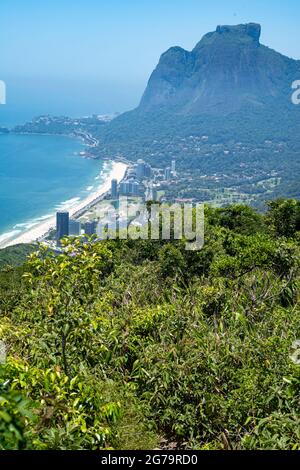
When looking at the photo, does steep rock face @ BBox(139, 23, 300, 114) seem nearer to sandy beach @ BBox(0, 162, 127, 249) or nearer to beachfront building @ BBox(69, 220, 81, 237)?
sandy beach @ BBox(0, 162, 127, 249)

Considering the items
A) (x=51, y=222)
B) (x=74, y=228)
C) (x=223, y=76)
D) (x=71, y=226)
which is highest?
(x=223, y=76)

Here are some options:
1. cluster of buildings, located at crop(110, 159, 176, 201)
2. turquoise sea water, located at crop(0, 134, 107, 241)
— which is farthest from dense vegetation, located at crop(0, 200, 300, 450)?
cluster of buildings, located at crop(110, 159, 176, 201)

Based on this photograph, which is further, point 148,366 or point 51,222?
point 51,222

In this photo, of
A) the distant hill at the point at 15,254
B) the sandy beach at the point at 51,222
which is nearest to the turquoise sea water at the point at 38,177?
the sandy beach at the point at 51,222

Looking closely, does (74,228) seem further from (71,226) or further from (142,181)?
(142,181)

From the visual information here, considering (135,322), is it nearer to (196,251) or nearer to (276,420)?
(276,420)

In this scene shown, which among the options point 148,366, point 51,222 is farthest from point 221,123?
point 148,366
